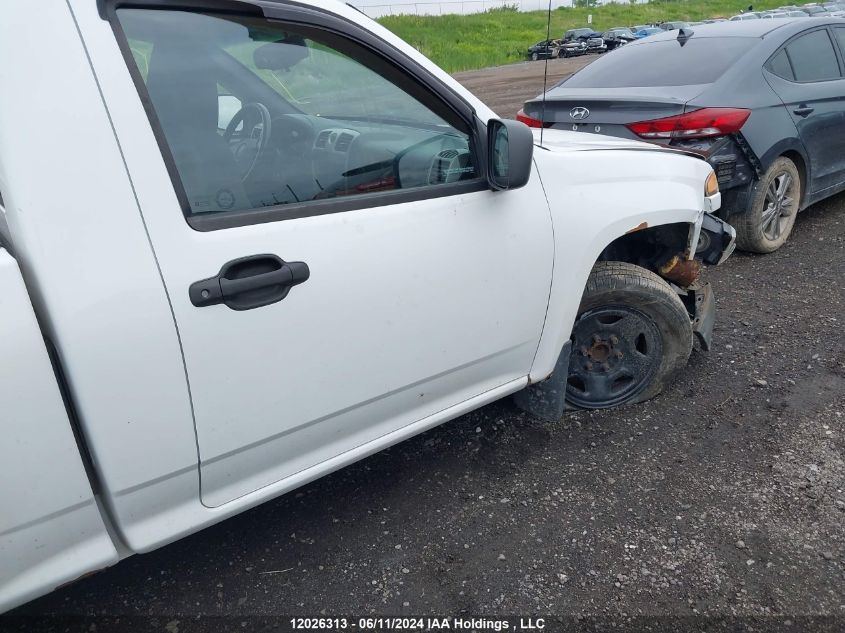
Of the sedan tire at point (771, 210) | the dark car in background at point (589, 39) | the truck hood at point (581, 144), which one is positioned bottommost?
the dark car in background at point (589, 39)

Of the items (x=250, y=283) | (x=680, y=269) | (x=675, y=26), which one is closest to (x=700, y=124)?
(x=680, y=269)

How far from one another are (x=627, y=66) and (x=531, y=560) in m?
4.12

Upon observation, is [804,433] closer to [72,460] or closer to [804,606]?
[804,606]

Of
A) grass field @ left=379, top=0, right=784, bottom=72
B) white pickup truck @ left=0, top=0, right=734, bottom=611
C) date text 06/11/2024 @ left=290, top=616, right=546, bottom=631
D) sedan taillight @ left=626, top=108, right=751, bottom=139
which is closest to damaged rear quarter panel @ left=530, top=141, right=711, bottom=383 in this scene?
white pickup truck @ left=0, top=0, right=734, bottom=611

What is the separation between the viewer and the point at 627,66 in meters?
5.16

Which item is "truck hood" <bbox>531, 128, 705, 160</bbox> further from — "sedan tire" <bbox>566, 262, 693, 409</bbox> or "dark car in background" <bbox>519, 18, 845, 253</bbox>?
"dark car in background" <bbox>519, 18, 845, 253</bbox>

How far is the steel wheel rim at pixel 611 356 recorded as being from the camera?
9.99ft

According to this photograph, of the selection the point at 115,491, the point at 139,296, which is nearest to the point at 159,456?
the point at 115,491

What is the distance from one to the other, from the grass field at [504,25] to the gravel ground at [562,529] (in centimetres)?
2602

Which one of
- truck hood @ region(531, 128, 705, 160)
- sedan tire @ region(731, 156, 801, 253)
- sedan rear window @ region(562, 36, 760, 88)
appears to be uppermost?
sedan rear window @ region(562, 36, 760, 88)

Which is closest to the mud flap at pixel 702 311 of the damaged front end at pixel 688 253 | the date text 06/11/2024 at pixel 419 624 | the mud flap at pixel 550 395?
the damaged front end at pixel 688 253

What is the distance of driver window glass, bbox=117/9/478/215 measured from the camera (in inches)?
70.9

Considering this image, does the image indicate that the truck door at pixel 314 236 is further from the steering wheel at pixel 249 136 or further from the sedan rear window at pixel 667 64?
the sedan rear window at pixel 667 64

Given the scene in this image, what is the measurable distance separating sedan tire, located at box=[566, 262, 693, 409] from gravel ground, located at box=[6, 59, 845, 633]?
12cm
